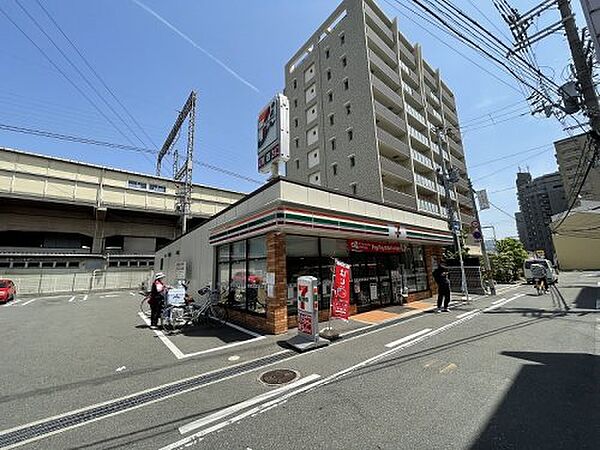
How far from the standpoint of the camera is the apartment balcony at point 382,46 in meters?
25.2

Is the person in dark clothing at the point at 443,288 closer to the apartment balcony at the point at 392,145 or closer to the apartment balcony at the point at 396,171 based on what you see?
the apartment balcony at the point at 396,171

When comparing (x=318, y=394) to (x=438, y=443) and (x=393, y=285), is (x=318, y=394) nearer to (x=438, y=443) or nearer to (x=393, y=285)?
(x=438, y=443)

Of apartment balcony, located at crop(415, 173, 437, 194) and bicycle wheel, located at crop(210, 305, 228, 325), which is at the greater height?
apartment balcony, located at crop(415, 173, 437, 194)

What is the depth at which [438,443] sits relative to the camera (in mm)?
2805

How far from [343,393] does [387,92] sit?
2731 centimetres

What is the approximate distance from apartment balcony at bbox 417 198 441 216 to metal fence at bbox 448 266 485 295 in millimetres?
9181

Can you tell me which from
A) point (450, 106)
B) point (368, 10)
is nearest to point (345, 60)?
point (368, 10)

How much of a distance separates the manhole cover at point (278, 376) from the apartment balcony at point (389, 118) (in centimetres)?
2352

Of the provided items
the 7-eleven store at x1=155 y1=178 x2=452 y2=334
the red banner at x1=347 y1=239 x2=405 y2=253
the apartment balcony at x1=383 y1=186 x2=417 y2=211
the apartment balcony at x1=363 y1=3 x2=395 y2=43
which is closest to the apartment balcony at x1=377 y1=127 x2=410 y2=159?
the apartment balcony at x1=383 y1=186 x2=417 y2=211

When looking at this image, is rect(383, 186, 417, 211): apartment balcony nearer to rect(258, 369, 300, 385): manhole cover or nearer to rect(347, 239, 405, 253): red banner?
rect(347, 239, 405, 253): red banner

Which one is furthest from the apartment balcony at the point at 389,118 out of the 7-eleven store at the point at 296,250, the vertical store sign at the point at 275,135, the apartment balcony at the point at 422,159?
the vertical store sign at the point at 275,135

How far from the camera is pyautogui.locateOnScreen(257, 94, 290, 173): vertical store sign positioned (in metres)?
8.21

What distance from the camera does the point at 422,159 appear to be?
27984mm

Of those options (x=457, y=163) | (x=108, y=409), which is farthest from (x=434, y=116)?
(x=108, y=409)
